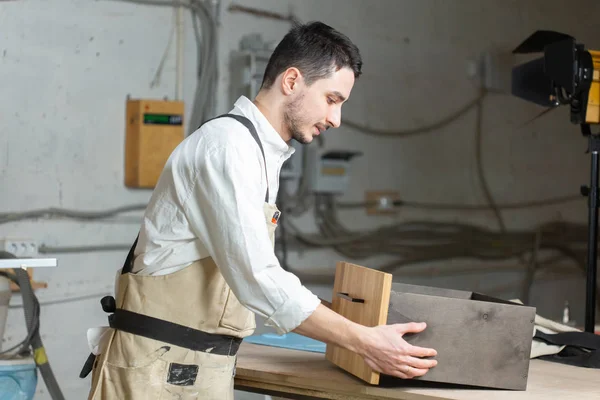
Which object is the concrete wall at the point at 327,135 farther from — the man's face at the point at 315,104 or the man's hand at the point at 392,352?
the man's hand at the point at 392,352

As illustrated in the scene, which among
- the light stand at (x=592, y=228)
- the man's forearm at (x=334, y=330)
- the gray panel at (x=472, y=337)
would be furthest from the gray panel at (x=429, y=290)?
the light stand at (x=592, y=228)

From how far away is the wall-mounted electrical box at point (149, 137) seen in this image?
10.0 ft

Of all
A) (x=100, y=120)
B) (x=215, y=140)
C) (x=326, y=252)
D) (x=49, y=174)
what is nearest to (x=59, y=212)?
(x=49, y=174)

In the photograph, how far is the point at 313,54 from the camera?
62.6 inches

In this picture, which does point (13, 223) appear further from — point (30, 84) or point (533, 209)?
point (533, 209)

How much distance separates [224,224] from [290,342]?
28.7 inches

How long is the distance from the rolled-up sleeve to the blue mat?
56cm

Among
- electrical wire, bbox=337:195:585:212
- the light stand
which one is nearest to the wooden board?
the light stand

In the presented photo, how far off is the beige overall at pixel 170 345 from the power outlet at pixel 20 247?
4.81 feet

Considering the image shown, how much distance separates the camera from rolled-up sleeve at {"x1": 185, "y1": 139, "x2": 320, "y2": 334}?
1400 millimetres

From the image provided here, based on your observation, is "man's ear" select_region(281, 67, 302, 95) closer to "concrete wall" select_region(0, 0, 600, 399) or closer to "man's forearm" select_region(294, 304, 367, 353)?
"man's forearm" select_region(294, 304, 367, 353)

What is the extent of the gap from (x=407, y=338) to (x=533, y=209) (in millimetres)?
3246

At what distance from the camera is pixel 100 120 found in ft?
10.0

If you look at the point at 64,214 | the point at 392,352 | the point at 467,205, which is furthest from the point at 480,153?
the point at 392,352
